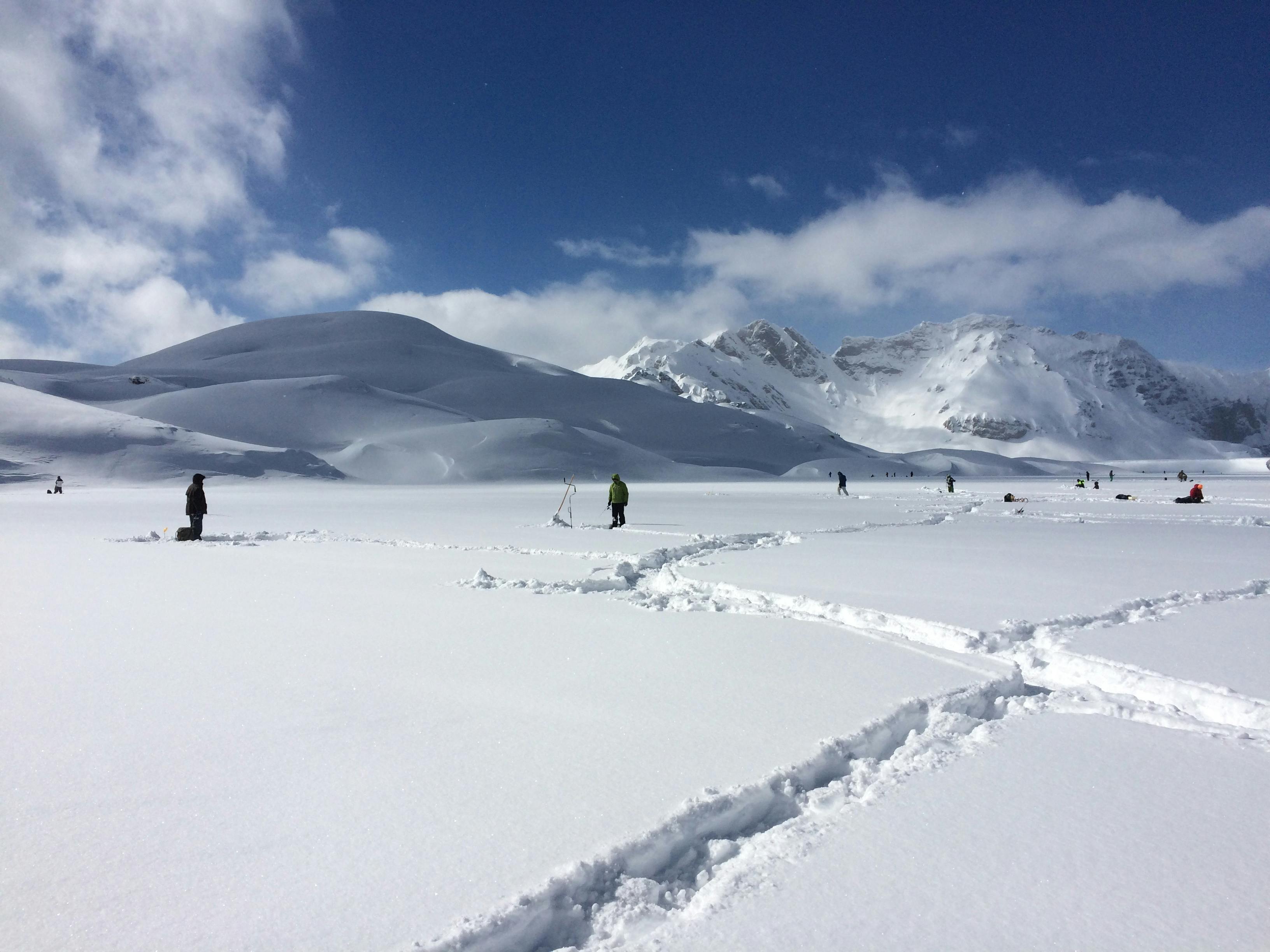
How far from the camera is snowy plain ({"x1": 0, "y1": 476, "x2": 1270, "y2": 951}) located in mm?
2812

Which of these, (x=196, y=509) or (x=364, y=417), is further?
(x=364, y=417)

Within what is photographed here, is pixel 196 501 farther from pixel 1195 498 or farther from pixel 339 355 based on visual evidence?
pixel 339 355

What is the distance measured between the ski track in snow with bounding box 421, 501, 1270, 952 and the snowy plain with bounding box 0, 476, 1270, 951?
20 millimetres

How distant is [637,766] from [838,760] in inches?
45.8

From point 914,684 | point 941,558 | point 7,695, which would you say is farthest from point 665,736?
point 941,558

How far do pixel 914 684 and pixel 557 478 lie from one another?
8525 centimetres

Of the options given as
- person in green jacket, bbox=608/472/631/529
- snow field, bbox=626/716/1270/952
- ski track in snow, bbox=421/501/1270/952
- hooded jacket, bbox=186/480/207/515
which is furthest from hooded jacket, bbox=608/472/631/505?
snow field, bbox=626/716/1270/952

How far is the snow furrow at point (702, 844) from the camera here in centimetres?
278

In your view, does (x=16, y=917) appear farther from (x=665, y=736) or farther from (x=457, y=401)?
(x=457, y=401)

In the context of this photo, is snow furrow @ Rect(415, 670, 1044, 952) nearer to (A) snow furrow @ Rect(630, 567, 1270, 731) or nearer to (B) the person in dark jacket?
(A) snow furrow @ Rect(630, 567, 1270, 731)

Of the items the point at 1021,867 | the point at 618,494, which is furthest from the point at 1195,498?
the point at 1021,867

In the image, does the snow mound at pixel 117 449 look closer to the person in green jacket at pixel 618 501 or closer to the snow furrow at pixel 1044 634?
the person in green jacket at pixel 618 501

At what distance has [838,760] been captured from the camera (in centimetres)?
425

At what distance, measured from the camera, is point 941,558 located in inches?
512
